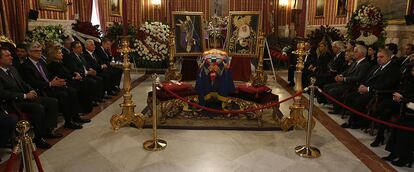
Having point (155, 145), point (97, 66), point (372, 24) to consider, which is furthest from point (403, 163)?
point (97, 66)

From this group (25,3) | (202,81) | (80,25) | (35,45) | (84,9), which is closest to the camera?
(35,45)

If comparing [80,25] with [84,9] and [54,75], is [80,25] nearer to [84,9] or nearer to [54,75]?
→ [84,9]

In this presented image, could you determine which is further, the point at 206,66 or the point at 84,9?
the point at 84,9

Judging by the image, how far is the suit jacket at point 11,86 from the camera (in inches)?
159

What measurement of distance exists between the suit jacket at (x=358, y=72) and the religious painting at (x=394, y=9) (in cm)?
182

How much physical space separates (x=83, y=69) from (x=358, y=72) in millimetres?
5151

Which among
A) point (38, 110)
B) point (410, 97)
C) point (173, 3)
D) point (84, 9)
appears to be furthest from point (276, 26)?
point (38, 110)

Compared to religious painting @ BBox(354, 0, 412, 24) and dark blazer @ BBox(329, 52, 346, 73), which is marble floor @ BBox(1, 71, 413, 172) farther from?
religious painting @ BBox(354, 0, 412, 24)

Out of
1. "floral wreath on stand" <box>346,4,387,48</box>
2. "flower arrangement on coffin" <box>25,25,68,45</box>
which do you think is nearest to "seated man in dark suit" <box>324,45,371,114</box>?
"floral wreath on stand" <box>346,4,387,48</box>

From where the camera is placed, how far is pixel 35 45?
4.86 m

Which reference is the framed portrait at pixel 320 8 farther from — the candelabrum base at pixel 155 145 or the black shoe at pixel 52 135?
the black shoe at pixel 52 135

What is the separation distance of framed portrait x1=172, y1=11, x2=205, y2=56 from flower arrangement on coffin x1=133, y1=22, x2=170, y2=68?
2651 millimetres

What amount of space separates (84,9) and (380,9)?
8264 mm

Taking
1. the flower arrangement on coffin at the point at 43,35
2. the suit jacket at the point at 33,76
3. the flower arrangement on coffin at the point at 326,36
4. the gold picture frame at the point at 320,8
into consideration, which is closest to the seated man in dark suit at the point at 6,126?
the suit jacket at the point at 33,76
